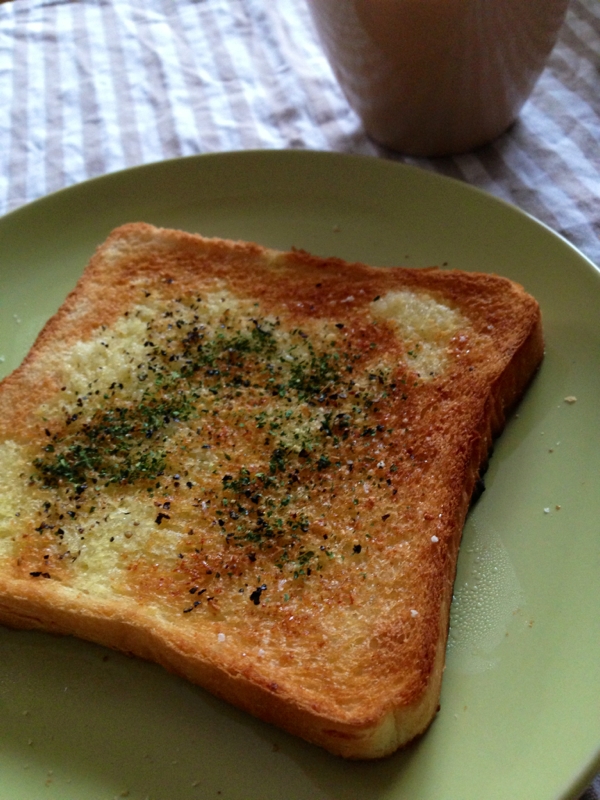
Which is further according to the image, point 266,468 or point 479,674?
point 266,468

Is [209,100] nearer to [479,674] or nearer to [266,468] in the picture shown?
[266,468]

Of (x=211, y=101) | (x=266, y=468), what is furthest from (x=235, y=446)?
(x=211, y=101)

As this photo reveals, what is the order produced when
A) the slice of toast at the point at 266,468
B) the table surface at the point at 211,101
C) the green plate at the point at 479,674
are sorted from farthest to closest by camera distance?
the table surface at the point at 211,101 < the slice of toast at the point at 266,468 < the green plate at the point at 479,674

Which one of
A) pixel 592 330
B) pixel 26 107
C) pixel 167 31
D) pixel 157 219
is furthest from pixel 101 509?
pixel 167 31

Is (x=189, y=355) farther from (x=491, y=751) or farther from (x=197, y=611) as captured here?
(x=491, y=751)

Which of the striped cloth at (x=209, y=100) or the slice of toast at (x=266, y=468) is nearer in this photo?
the slice of toast at (x=266, y=468)

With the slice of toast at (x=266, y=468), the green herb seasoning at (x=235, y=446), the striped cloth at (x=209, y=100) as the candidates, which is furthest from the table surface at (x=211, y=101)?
the green herb seasoning at (x=235, y=446)

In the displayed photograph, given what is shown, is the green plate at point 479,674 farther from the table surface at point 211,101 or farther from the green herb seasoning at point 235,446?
the table surface at point 211,101

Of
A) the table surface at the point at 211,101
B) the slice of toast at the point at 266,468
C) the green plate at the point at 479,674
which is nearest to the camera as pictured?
the green plate at the point at 479,674
